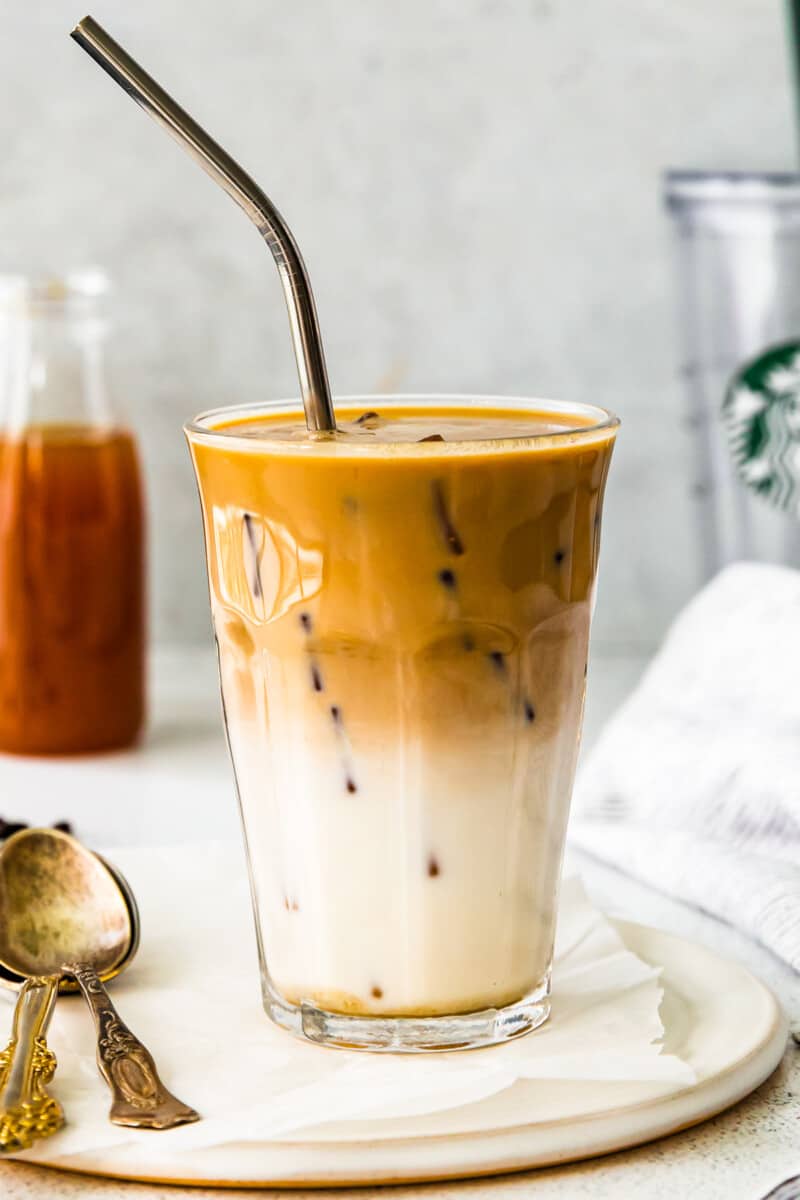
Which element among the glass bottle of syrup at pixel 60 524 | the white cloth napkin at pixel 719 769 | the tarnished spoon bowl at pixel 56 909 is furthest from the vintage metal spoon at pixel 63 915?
the glass bottle of syrup at pixel 60 524

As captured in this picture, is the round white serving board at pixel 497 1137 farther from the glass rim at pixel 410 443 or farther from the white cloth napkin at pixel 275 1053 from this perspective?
the glass rim at pixel 410 443

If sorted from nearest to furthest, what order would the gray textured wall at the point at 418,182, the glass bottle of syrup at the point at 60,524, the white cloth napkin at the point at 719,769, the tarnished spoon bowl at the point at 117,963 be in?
the tarnished spoon bowl at the point at 117,963 < the white cloth napkin at the point at 719,769 < the glass bottle of syrup at the point at 60,524 < the gray textured wall at the point at 418,182

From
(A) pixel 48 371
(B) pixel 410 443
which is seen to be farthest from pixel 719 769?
(A) pixel 48 371

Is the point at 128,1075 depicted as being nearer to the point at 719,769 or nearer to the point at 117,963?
the point at 117,963

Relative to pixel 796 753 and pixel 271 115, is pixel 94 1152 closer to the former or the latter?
pixel 796 753

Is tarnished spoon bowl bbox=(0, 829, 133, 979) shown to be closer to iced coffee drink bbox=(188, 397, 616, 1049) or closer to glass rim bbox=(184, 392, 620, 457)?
iced coffee drink bbox=(188, 397, 616, 1049)
